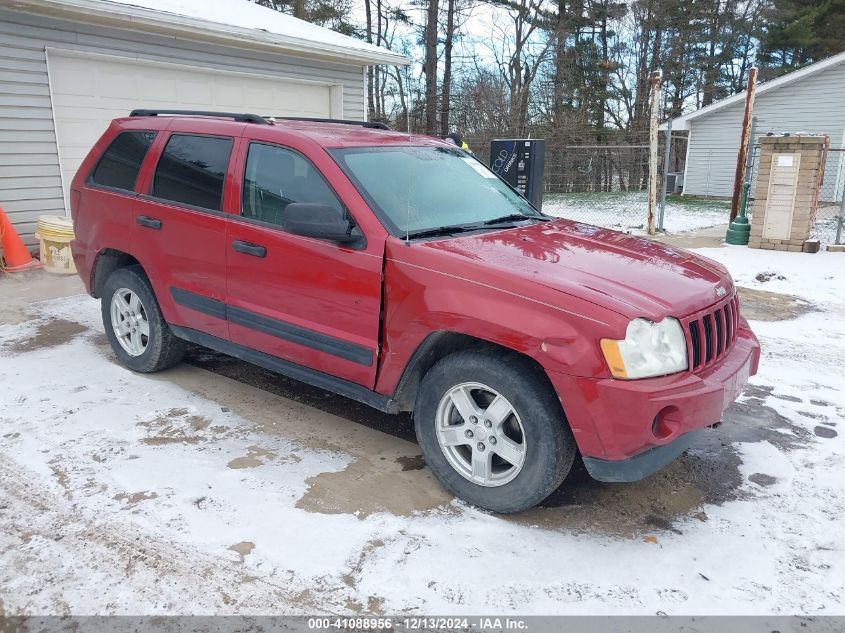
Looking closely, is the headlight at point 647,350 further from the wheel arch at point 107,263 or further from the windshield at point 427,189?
the wheel arch at point 107,263

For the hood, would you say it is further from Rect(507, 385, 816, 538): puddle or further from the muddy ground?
the muddy ground

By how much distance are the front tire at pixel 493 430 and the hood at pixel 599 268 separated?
1.34 ft

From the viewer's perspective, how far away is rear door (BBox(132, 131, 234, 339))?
4.15 metres

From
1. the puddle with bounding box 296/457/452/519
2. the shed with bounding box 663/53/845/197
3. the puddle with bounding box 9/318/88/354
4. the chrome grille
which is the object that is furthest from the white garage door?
the shed with bounding box 663/53/845/197

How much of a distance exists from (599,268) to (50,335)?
497 centimetres

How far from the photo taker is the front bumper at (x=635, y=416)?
107 inches

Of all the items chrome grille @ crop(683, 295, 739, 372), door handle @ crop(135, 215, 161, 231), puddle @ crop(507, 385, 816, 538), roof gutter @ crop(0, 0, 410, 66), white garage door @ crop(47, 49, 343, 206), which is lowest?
puddle @ crop(507, 385, 816, 538)

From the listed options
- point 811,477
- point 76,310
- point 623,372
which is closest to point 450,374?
point 623,372

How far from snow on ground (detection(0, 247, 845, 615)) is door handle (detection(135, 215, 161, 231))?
121 cm

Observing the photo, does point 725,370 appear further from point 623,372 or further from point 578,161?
point 578,161

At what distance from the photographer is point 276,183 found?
3924mm

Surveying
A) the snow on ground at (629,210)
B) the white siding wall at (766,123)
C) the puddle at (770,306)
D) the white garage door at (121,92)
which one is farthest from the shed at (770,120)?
the white garage door at (121,92)

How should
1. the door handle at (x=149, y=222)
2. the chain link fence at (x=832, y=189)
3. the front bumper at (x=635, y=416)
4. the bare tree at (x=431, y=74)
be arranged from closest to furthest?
Result: the front bumper at (x=635, y=416) < the door handle at (x=149, y=222) < the chain link fence at (x=832, y=189) < the bare tree at (x=431, y=74)

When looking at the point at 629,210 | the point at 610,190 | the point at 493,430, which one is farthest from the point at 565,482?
the point at 610,190
